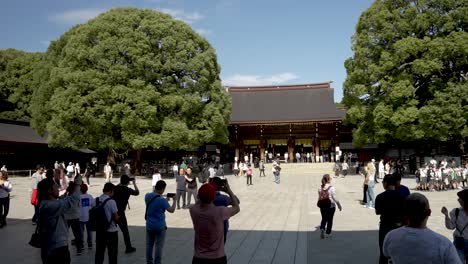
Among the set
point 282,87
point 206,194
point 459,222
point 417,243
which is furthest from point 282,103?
point 417,243

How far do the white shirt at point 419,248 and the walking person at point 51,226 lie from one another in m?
3.77

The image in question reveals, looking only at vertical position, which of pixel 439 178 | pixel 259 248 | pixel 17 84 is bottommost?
pixel 259 248

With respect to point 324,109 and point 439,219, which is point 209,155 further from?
point 439,219

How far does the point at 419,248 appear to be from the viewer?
10.0 feet

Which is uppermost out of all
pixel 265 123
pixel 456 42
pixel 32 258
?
pixel 456 42

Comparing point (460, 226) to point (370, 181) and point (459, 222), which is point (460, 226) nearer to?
point (459, 222)

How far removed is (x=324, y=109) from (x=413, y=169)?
16.8 m

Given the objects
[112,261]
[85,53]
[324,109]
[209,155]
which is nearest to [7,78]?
[85,53]

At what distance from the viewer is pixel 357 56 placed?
104ft

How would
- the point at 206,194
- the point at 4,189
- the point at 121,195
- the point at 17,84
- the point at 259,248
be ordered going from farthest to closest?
the point at 17,84 < the point at 4,189 < the point at 259,248 < the point at 121,195 < the point at 206,194

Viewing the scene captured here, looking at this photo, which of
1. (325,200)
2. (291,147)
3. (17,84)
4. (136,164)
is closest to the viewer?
(325,200)

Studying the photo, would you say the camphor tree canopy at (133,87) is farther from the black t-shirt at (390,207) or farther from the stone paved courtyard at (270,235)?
the black t-shirt at (390,207)

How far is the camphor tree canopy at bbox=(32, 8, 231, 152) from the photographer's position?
3075 centimetres

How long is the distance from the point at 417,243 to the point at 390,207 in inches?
143
